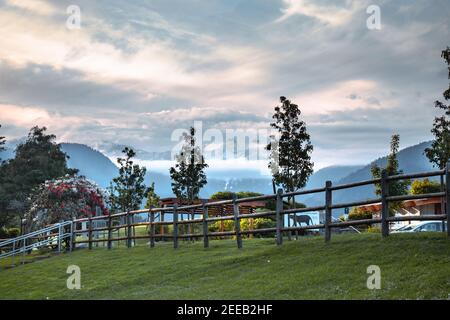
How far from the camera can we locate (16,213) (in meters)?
68.9

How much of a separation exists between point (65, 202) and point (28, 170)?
39708 mm

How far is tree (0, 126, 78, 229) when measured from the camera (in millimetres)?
68688

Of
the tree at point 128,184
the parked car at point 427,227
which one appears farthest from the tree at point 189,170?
the parked car at point 427,227

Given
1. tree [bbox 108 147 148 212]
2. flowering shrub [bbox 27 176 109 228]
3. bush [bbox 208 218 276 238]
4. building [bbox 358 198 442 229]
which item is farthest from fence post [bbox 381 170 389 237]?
tree [bbox 108 147 148 212]

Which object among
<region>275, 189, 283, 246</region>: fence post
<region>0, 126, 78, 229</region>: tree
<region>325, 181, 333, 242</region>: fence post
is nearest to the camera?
<region>325, 181, 333, 242</region>: fence post

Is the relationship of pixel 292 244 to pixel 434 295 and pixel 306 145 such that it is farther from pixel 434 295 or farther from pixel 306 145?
pixel 306 145

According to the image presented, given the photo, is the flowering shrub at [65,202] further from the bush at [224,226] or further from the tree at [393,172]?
the tree at [393,172]

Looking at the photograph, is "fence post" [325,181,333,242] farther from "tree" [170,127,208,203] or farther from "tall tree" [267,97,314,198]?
"tree" [170,127,208,203]

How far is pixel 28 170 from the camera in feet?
254

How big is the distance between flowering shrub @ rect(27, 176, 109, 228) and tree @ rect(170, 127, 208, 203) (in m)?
9.58

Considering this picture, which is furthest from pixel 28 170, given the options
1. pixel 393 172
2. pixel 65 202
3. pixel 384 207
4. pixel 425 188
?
pixel 384 207

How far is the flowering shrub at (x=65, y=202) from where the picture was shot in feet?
132

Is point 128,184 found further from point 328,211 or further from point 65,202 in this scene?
point 328,211
